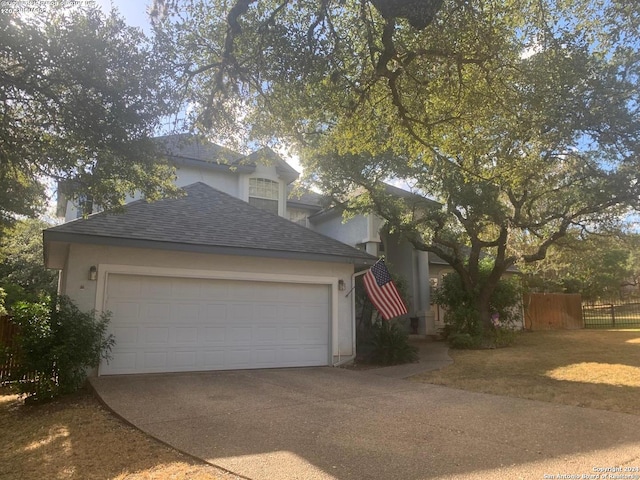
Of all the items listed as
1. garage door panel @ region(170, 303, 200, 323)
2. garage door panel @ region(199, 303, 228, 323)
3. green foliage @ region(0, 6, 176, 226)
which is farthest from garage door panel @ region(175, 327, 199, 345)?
green foliage @ region(0, 6, 176, 226)

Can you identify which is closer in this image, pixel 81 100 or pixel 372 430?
pixel 372 430

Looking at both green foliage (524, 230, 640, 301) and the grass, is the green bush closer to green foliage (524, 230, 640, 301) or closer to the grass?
the grass

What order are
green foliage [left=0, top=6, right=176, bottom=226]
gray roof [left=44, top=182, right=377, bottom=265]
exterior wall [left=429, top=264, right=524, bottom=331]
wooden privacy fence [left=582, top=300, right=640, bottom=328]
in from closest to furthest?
green foliage [left=0, top=6, right=176, bottom=226]
gray roof [left=44, top=182, right=377, bottom=265]
exterior wall [left=429, top=264, right=524, bottom=331]
wooden privacy fence [left=582, top=300, right=640, bottom=328]

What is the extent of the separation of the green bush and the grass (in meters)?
1.22

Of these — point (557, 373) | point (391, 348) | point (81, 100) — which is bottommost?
point (557, 373)

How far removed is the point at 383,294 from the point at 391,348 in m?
1.64

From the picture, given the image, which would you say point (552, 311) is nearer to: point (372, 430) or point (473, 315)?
point (473, 315)

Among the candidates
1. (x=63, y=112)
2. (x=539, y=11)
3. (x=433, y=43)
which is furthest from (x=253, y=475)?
(x=539, y=11)

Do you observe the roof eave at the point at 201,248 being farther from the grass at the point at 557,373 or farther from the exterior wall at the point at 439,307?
the exterior wall at the point at 439,307

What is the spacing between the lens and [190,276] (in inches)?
400

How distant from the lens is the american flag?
11.0 m

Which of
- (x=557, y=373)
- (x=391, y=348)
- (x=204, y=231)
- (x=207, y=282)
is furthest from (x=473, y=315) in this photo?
(x=204, y=231)

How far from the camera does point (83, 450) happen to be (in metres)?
4.98

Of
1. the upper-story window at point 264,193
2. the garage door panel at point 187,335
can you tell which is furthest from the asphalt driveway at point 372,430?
the upper-story window at point 264,193
